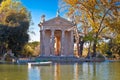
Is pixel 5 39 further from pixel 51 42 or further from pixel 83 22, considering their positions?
pixel 83 22

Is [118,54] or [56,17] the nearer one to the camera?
[56,17]

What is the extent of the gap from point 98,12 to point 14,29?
15.4 m

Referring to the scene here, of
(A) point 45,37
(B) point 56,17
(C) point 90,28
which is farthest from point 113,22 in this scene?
(A) point 45,37

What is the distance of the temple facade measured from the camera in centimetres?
6216

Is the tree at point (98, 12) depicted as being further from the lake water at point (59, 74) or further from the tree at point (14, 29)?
the lake water at point (59, 74)

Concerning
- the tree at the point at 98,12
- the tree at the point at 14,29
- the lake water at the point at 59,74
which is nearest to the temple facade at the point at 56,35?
the tree at the point at 98,12

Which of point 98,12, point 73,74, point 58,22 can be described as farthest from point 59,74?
point 58,22

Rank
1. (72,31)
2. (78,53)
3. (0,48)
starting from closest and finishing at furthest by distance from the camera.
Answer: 1. (0,48)
2. (72,31)
3. (78,53)

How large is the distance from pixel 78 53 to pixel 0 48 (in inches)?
720

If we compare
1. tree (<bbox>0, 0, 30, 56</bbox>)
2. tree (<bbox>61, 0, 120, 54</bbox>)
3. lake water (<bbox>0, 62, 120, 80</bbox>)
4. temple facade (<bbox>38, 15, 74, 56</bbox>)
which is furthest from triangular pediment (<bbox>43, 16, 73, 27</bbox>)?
lake water (<bbox>0, 62, 120, 80</bbox>)

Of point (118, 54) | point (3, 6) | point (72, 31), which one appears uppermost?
point (3, 6)

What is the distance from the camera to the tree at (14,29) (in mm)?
54675

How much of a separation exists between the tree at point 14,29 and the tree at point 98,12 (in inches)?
359

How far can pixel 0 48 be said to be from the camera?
60.3m
